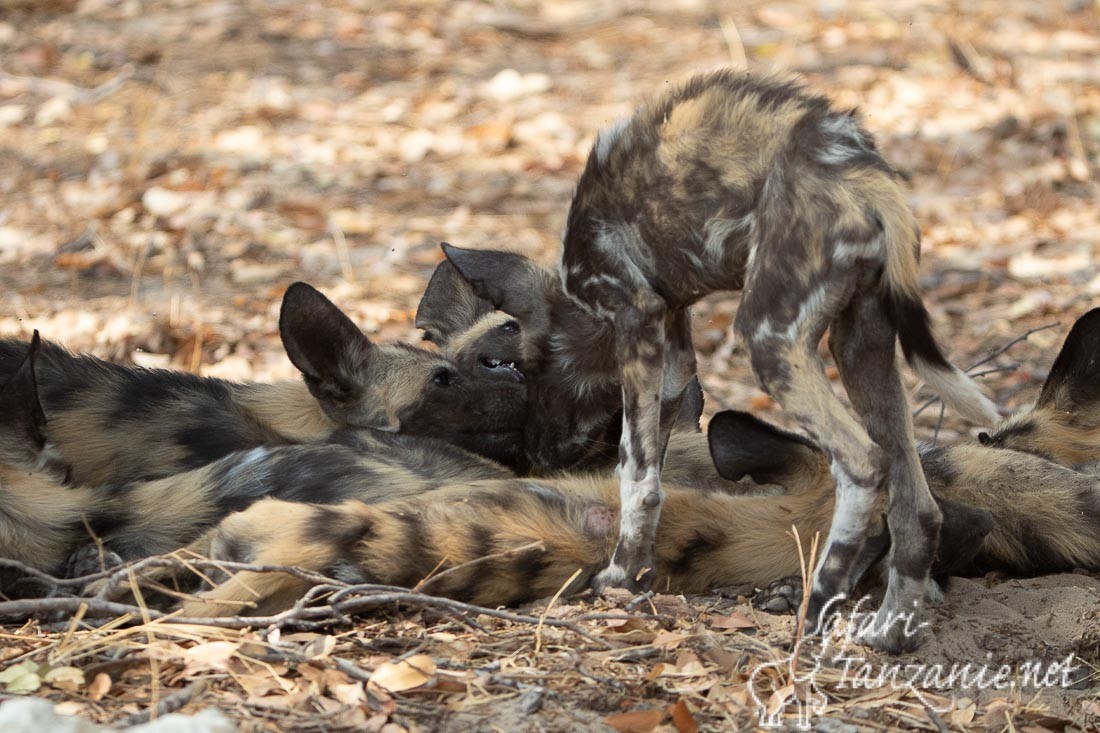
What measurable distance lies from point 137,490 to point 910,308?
6.27 feet

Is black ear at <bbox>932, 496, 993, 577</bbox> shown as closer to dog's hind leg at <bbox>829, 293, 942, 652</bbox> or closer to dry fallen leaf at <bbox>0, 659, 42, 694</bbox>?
dog's hind leg at <bbox>829, 293, 942, 652</bbox>

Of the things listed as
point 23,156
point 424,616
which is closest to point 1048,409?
point 424,616

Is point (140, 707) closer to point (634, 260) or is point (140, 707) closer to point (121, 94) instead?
point (634, 260)

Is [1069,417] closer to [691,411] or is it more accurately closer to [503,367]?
[691,411]

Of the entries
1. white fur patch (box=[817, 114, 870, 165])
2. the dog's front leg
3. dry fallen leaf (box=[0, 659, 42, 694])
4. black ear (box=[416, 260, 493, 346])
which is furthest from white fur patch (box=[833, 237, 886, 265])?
dry fallen leaf (box=[0, 659, 42, 694])

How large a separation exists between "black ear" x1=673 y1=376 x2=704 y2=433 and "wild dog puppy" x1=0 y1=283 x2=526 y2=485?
1.54ft

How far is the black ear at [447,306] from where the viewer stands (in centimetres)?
400

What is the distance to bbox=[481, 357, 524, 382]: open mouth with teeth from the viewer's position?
12.4 ft

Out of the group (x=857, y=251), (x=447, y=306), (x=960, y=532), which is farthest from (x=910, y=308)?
(x=447, y=306)

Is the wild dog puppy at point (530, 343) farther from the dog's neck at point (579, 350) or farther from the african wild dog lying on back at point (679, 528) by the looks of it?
the african wild dog lying on back at point (679, 528)

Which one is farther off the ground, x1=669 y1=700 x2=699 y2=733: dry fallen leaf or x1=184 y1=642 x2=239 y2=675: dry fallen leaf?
x1=184 y1=642 x2=239 y2=675: dry fallen leaf

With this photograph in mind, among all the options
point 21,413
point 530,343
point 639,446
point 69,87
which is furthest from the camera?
point 69,87

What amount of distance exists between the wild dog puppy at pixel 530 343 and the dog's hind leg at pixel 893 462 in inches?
29.1

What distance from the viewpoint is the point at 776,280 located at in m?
2.66
